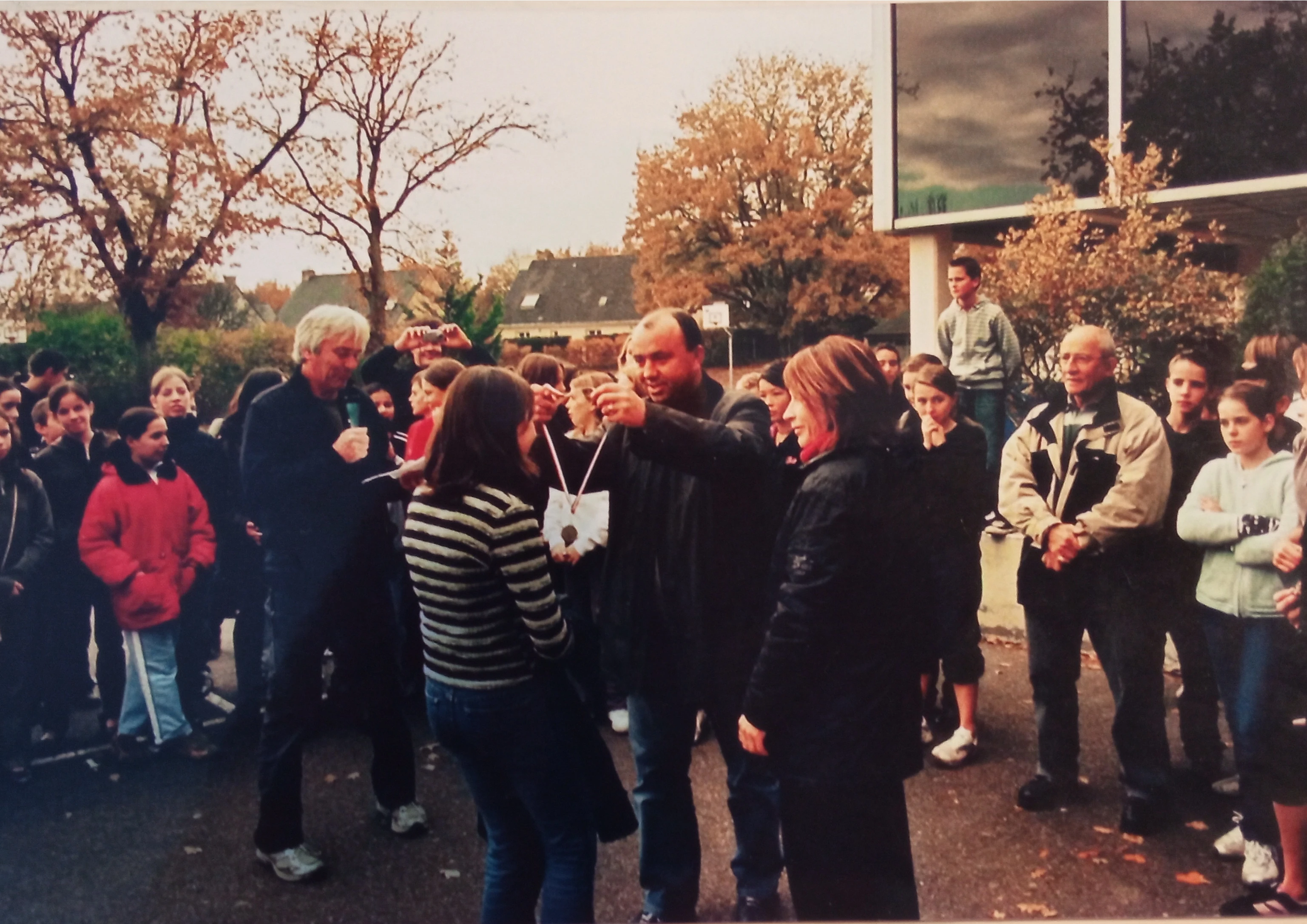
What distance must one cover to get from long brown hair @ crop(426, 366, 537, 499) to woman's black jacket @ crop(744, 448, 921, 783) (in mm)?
663

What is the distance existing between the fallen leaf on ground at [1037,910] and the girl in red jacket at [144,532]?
2.42 m

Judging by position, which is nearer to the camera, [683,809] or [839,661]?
[839,661]

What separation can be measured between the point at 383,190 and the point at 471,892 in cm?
208

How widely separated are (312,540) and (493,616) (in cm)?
94

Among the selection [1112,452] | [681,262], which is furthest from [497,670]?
[1112,452]

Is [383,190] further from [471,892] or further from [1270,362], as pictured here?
[1270,362]

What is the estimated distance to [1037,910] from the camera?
9.37ft

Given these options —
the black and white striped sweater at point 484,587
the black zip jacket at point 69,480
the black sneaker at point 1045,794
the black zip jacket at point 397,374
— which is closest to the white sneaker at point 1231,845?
the black sneaker at point 1045,794

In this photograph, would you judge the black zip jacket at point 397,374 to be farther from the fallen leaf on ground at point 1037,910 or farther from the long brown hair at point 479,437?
the fallen leaf on ground at point 1037,910

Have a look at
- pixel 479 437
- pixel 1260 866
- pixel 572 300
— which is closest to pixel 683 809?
pixel 479 437

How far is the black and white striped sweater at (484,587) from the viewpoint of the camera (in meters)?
2.26

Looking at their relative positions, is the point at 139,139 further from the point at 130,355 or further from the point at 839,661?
the point at 839,661

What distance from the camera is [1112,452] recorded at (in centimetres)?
284

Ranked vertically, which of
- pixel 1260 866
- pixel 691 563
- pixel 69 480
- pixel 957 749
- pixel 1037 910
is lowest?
pixel 1037 910
